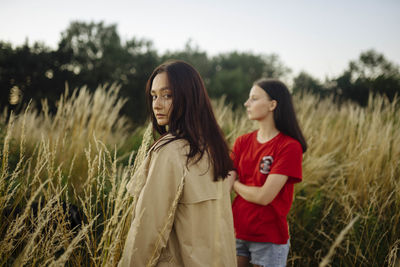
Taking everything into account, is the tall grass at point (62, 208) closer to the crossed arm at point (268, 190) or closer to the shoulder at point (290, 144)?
the crossed arm at point (268, 190)

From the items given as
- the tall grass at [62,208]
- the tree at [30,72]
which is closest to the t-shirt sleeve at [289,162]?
the tall grass at [62,208]

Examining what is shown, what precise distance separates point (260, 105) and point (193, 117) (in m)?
0.79

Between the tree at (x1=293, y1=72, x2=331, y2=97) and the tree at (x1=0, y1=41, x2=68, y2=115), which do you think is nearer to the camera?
the tree at (x1=0, y1=41, x2=68, y2=115)

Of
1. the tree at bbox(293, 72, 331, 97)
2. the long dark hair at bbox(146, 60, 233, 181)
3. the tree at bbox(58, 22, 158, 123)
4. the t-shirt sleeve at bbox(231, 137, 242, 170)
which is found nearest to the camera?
the long dark hair at bbox(146, 60, 233, 181)

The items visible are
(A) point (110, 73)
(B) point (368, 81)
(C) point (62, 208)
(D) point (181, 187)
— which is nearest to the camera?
(D) point (181, 187)

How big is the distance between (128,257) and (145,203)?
20 centimetres

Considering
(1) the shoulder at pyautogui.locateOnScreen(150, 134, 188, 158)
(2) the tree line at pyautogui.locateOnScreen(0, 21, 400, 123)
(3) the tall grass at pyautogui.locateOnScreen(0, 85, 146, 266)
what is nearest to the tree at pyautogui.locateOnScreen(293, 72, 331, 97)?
(2) the tree line at pyautogui.locateOnScreen(0, 21, 400, 123)

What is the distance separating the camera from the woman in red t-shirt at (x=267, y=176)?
1.61m

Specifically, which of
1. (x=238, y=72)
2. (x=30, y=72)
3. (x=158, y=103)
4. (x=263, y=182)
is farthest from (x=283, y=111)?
(x=238, y=72)

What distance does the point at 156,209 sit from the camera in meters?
1.04

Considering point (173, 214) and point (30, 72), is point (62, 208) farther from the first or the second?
point (30, 72)

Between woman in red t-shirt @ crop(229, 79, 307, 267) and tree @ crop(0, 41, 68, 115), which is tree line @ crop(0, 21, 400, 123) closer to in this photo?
tree @ crop(0, 41, 68, 115)

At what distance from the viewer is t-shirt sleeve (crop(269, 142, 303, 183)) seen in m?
1.60

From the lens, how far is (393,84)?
7.68 meters
